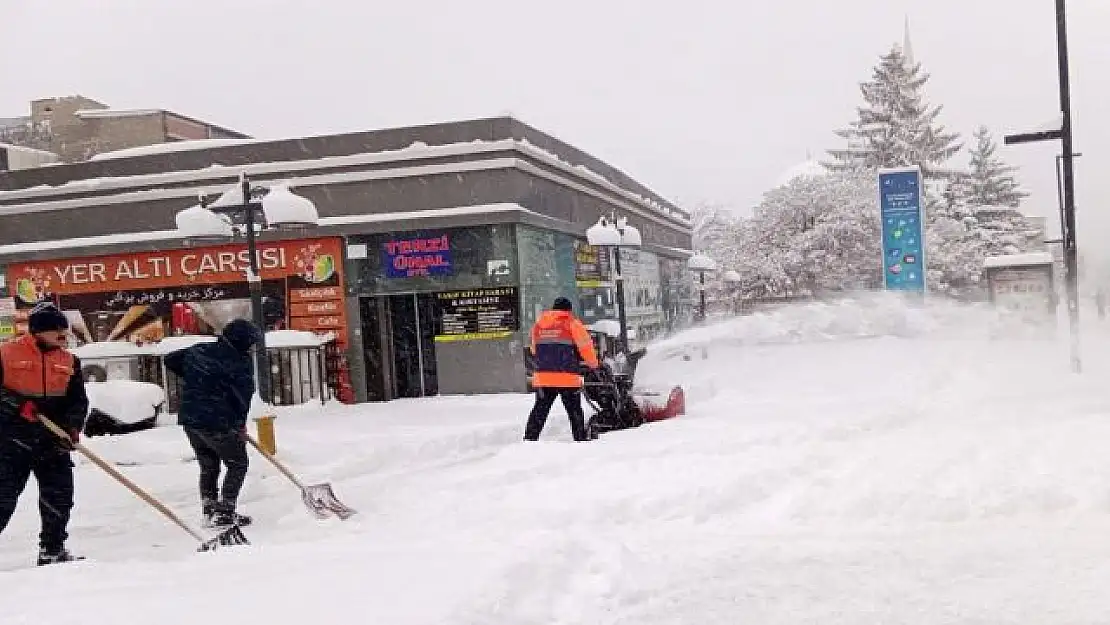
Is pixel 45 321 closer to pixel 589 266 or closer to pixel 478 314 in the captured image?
pixel 478 314

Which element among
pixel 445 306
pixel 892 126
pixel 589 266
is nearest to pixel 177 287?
pixel 445 306

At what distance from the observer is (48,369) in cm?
575

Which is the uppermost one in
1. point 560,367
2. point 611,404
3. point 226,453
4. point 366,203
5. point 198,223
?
point 366,203

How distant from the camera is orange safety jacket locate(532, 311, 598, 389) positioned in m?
9.14

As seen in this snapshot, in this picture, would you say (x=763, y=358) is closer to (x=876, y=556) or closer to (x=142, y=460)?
(x=142, y=460)

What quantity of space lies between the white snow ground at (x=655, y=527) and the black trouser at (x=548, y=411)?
2.00ft

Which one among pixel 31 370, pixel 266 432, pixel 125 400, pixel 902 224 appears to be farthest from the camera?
pixel 902 224

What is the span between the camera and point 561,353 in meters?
9.19

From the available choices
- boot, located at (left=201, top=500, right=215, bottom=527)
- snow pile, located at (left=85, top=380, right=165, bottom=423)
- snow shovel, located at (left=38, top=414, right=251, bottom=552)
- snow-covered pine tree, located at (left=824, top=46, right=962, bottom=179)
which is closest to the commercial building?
snow pile, located at (left=85, top=380, right=165, bottom=423)

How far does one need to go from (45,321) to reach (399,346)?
10.9m

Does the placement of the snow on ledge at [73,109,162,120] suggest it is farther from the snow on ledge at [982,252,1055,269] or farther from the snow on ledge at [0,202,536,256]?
the snow on ledge at [982,252,1055,269]

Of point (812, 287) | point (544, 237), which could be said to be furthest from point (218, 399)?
point (812, 287)

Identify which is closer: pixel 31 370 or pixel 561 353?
pixel 31 370

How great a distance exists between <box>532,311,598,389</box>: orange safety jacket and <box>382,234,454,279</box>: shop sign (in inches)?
272
